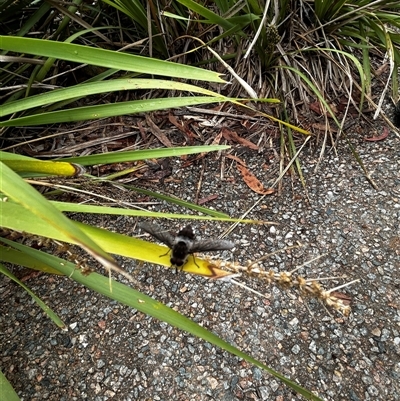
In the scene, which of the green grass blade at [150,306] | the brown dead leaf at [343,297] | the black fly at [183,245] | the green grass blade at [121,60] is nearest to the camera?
the green grass blade at [150,306]

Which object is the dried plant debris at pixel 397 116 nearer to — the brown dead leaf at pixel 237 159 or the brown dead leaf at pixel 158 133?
the brown dead leaf at pixel 237 159

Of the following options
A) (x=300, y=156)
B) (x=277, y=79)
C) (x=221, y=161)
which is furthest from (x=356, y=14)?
(x=221, y=161)

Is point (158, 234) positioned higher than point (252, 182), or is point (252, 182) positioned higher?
point (158, 234)

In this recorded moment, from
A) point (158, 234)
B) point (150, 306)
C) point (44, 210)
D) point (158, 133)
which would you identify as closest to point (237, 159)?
point (158, 133)

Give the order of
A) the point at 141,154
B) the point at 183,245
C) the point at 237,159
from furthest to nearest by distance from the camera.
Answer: the point at 237,159
the point at 141,154
the point at 183,245

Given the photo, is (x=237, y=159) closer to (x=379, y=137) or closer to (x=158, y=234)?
(x=379, y=137)

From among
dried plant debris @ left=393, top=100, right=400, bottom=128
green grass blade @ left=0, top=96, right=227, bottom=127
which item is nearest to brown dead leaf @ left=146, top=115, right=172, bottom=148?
green grass blade @ left=0, top=96, right=227, bottom=127

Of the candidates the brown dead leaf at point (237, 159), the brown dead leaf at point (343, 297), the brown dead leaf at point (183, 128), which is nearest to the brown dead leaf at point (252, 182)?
the brown dead leaf at point (237, 159)
